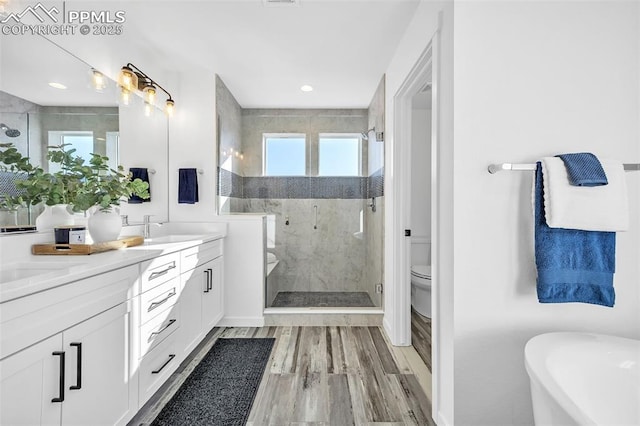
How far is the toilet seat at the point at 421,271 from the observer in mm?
3180

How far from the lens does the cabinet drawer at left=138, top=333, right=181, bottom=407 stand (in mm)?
1695

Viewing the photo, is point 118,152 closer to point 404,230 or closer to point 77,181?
point 77,181

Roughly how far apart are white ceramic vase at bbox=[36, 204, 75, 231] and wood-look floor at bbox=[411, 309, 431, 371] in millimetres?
2463

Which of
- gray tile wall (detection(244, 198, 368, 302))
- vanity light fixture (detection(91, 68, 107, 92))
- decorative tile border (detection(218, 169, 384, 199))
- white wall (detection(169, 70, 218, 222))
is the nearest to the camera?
vanity light fixture (detection(91, 68, 107, 92))

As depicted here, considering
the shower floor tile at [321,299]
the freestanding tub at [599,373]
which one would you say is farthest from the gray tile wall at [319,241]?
the freestanding tub at [599,373]

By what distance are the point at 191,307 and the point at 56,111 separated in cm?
145

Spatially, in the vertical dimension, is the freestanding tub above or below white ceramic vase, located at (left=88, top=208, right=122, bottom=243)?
below

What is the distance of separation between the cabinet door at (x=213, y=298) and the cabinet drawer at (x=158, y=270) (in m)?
0.56

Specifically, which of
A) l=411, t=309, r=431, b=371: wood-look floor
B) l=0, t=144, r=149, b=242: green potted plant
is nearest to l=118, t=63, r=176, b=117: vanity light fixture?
l=0, t=144, r=149, b=242: green potted plant

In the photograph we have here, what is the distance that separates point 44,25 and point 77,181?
0.85m

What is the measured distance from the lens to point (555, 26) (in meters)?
1.46

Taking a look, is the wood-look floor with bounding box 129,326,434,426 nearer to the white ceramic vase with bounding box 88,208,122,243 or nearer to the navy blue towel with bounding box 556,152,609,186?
the white ceramic vase with bounding box 88,208,122,243

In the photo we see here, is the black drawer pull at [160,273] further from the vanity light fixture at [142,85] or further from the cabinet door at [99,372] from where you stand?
the vanity light fixture at [142,85]

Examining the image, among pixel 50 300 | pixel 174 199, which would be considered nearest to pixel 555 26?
pixel 50 300
